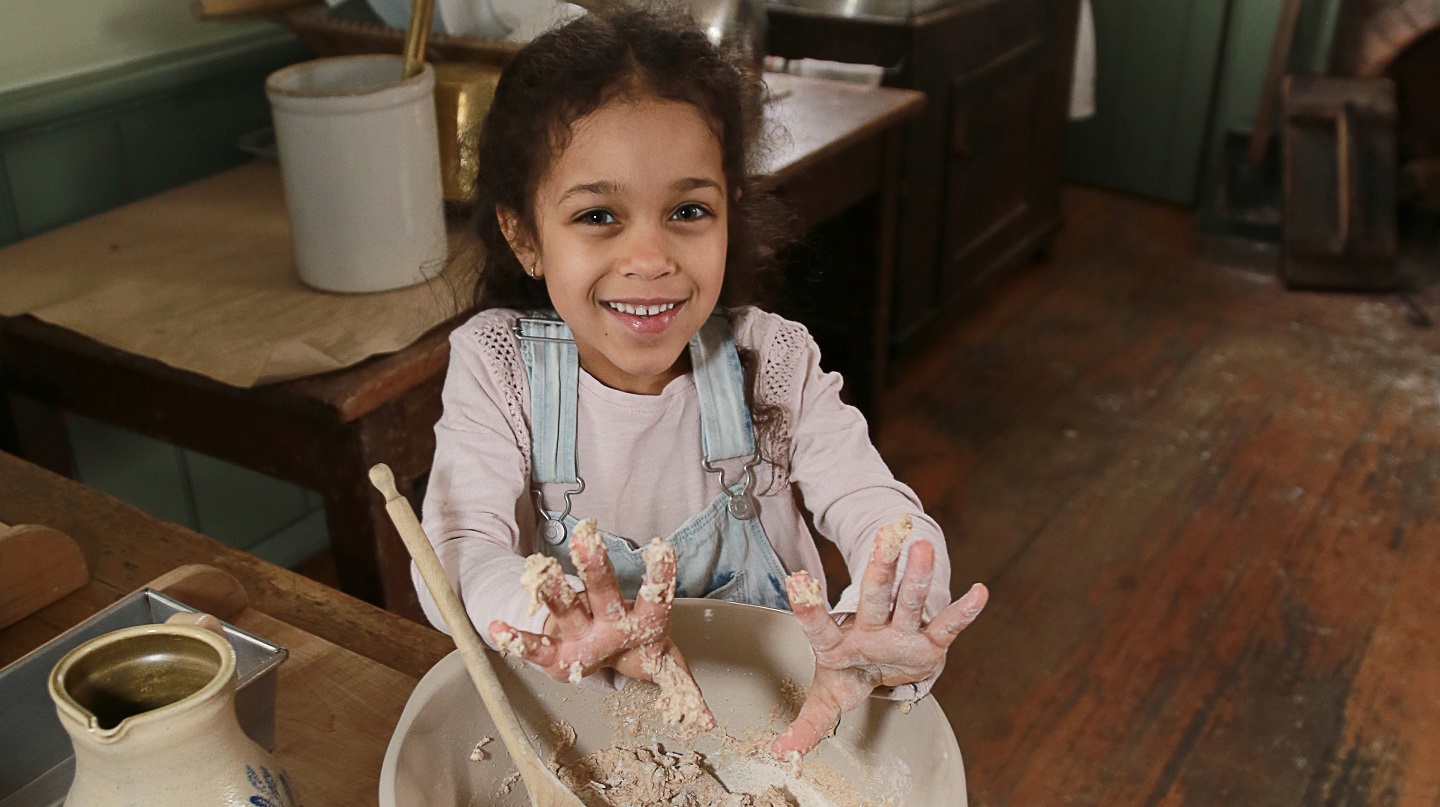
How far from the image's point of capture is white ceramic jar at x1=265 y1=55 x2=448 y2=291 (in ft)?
3.81

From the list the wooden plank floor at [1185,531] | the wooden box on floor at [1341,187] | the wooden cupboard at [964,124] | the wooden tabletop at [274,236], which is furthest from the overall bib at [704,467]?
the wooden box on floor at [1341,187]

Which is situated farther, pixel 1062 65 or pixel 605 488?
pixel 1062 65

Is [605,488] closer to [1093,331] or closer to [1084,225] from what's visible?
[1093,331]

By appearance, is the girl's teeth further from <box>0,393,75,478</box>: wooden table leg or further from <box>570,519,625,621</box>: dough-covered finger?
<box>0,393,75,478</box>: wooden table leg

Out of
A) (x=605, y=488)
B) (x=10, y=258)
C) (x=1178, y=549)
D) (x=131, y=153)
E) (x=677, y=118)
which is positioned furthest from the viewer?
(x=1178, y=549)

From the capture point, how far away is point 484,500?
891 mm

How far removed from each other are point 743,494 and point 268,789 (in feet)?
1.73

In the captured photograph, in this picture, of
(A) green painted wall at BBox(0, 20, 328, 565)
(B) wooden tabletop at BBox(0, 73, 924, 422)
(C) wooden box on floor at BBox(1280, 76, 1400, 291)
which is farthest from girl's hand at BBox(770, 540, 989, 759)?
(C) wooden box on floor at BBox(1280, 76, 1400, 291)

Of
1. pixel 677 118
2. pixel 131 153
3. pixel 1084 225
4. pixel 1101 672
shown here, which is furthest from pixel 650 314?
pixel 1084 225

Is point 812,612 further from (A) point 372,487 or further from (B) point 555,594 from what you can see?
(A) point 372,487

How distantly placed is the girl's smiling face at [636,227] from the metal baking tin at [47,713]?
12.4 inches

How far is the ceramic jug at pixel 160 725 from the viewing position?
53 cm

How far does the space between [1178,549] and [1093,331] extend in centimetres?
94

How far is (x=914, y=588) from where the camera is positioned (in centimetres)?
66
